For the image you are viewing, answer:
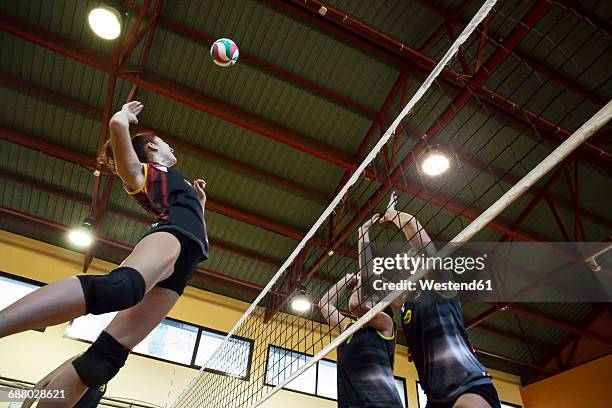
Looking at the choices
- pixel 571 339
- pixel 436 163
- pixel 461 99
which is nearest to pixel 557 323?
pixel 571 339

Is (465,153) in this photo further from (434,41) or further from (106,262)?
(106,262)

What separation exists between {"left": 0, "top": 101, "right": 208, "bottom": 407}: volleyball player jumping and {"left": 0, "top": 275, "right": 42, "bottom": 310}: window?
29.7ft

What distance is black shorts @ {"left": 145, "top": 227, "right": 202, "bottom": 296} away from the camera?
2219 millimetres

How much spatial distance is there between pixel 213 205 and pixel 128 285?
8451 millimetres

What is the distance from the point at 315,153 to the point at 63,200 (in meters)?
6.31

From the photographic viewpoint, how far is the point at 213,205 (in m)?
10.1

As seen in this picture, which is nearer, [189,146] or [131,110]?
[131,110]

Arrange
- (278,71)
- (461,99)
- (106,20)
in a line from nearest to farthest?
(106,20) → (461,99) → (278,71)

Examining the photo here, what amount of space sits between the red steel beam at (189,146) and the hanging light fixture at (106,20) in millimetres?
2538

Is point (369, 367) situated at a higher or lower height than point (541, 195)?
lower

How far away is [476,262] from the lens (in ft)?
38.3

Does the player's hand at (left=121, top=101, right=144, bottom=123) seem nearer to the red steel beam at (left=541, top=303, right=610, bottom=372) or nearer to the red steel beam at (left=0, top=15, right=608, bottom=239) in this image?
the red steel beam at (left=0, top=15, right=608, bottom=239)

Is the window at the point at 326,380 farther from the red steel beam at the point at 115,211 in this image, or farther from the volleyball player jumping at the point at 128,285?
the volleyball player jumping at the point at 128,285

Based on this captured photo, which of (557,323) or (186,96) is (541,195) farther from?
(186,96)
